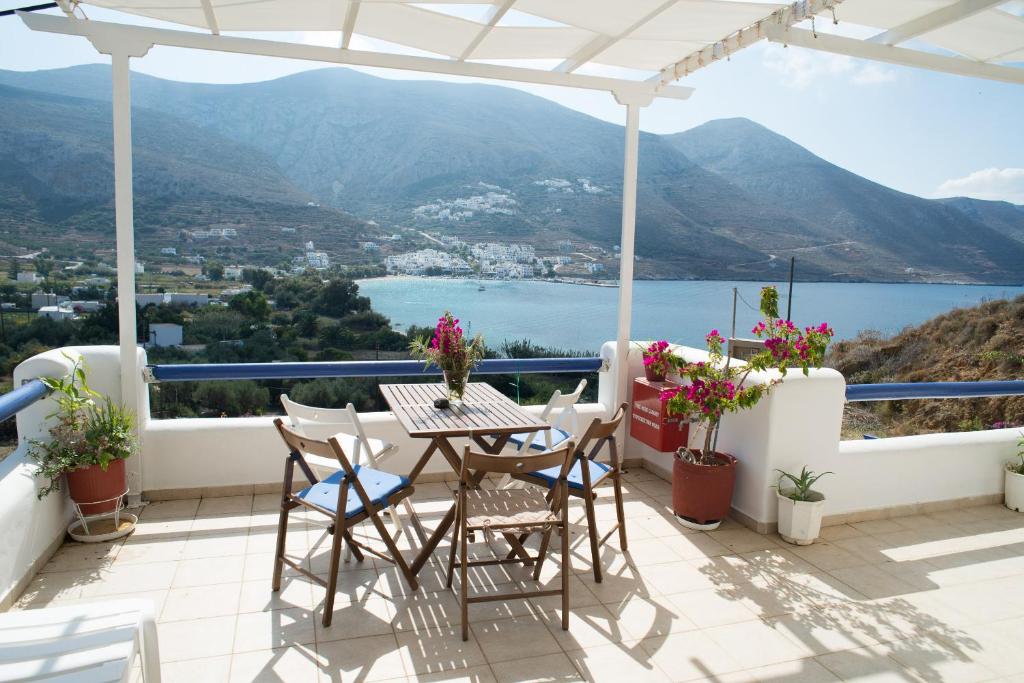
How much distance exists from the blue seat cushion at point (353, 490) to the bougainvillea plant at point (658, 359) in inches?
86.9

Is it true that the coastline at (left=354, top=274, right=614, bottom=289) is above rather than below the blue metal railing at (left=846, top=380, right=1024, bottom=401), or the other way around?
above

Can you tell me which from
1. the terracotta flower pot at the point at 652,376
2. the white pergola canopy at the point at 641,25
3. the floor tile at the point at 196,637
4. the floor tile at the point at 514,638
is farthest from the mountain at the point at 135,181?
the floor tile at the point at 514,638

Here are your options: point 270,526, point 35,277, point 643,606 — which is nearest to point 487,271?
point 35,277

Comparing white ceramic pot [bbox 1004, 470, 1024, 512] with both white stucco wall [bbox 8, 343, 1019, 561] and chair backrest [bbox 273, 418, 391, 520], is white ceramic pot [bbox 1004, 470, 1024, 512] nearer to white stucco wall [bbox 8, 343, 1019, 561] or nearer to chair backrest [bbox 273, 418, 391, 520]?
white stucco wall [bbox 8, 343, 1019, 561]

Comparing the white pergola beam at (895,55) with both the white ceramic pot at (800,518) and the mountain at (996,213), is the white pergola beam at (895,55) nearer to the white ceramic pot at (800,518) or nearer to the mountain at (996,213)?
the white ceramic pot at (800,518)

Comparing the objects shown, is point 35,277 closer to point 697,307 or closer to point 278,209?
point 278,209

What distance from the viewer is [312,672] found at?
8.39ft

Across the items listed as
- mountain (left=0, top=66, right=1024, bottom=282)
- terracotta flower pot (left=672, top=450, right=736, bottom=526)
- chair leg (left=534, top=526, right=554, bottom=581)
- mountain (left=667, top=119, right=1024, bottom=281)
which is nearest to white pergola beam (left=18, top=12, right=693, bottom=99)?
terracotta flower pot (left=672, top=450, right=736, bottom=526)

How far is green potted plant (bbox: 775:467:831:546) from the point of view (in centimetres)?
380

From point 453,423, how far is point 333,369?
1.57 meters

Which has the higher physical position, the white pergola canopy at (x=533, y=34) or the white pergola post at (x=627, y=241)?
the white pergola canopy at (x=533, y=34)

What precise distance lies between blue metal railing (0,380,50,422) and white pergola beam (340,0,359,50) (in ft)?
8.39

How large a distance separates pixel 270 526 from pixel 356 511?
1310mm

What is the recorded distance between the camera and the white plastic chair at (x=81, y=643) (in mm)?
1648
